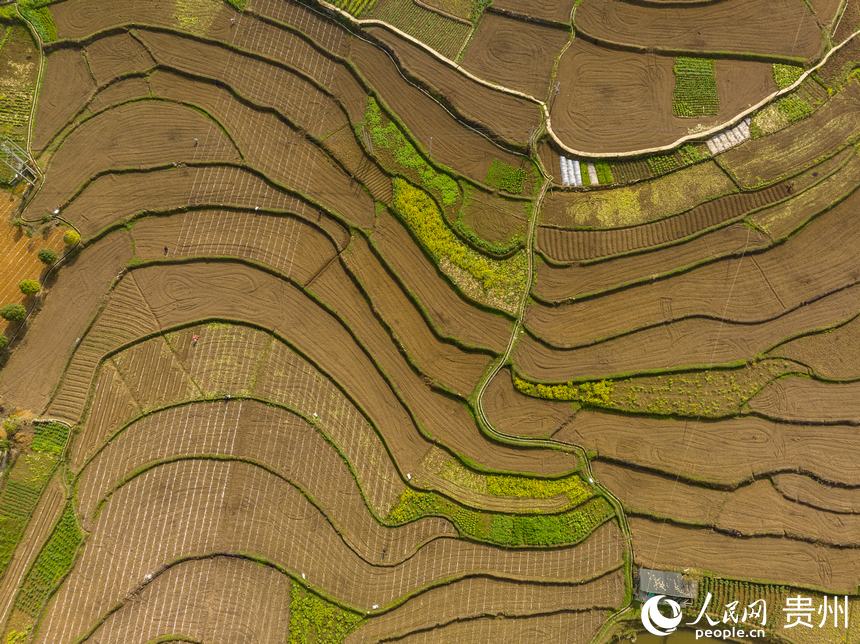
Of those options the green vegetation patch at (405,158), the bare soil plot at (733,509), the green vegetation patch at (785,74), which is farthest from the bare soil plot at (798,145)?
the bare soil plot at (733,509)

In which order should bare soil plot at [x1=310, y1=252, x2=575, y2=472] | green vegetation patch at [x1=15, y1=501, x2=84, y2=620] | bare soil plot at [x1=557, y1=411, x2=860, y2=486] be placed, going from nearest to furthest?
green vegetation patch at [x1=15, y1=501, x2=84, y2=620]
bare soil plot at [x1=310, y1=252, x2=575, y2=472]
bare soil plot at [x1=557, y1=411, x2=860, y2=486]

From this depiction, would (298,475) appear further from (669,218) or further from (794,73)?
(794,73)

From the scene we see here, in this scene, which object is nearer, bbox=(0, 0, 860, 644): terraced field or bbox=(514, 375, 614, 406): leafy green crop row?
bbox=(0, 0, 860, 644): terraced field

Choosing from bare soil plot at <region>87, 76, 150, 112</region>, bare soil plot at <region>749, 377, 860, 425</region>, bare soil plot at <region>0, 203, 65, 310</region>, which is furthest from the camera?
→ bare soil plot at <region>87, 76, 150, 112</region>

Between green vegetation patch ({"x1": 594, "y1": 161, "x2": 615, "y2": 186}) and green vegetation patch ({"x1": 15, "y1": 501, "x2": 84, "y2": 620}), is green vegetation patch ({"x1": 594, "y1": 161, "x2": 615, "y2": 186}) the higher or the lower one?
the higher one

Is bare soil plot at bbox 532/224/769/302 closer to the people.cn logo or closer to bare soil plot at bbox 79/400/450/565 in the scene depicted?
bare soil plot at bbox 79/400/450/565

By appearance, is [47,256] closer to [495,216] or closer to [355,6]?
[355,6]

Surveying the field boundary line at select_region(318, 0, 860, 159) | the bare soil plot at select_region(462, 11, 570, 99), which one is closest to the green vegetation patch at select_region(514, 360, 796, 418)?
the field boundary line at select_region(318, 0, 860, 159)

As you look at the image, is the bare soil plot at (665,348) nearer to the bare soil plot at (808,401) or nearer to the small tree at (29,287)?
the bare soil plot at (808,401)
